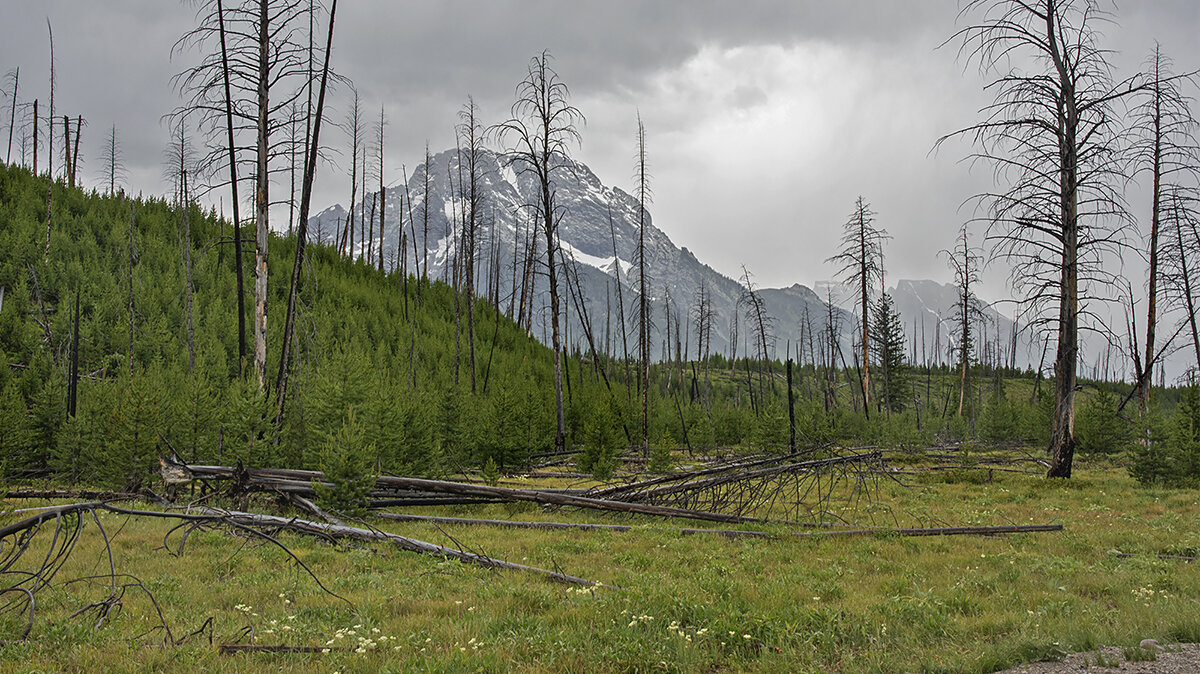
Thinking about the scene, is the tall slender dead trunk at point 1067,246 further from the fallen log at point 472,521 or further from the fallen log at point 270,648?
the fallen log at point 270,648

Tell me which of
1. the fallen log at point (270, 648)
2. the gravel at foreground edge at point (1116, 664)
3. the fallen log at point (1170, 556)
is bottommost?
the fallen log at point (1170, 556)

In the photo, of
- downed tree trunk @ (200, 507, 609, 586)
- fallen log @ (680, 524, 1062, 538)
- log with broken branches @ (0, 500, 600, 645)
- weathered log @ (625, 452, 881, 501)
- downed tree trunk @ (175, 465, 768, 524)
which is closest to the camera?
log with broken branches @ (0, 500, 600, 645)

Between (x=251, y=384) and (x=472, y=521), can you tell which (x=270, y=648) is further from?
(x=251, y=384)

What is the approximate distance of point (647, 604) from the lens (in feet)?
19.8

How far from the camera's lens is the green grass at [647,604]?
4.60m

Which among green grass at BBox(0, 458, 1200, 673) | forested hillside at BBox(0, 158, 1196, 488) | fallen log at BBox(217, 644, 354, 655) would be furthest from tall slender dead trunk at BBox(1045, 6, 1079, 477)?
fallen log at BBox(217, 644, 354, 655)

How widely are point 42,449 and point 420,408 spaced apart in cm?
966

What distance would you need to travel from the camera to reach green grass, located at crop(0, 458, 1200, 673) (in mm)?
4602

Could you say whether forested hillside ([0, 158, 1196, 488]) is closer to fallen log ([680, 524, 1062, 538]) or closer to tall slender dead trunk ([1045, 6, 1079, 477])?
tall slender dead trunk ([1045, 6, 1079, 477])

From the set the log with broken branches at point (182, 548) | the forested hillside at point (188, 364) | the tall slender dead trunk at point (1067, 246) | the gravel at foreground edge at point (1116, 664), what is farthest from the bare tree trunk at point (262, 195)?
the tall slender dead trunk at point (1067, 246)

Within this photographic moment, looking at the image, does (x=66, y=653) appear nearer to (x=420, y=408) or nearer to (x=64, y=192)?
(x=420, y=408)

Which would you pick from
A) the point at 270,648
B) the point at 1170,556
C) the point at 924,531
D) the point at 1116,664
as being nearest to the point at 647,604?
the point at 270,648

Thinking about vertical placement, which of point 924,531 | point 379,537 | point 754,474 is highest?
point 754,474

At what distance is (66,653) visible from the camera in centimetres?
448
